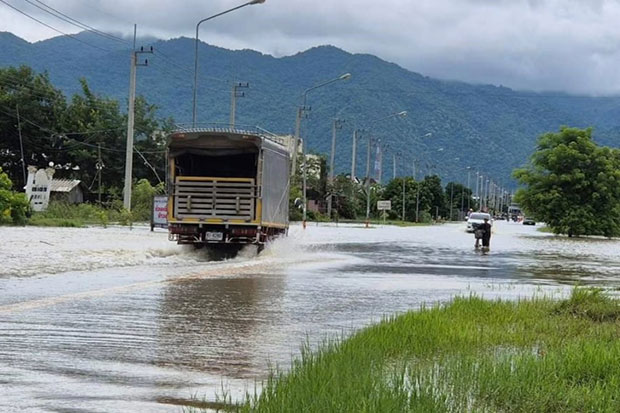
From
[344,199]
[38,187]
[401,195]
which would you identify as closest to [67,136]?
[38,187]

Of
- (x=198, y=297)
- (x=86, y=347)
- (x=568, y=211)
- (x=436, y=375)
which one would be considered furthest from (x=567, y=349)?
(x=568, y=211)

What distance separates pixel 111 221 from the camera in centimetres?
5316

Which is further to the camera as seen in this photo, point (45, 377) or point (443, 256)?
point (443, 256)

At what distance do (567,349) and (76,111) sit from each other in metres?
75.0

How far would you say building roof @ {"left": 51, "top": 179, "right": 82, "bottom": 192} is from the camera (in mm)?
78938

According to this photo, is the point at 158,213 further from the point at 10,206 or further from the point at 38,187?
the point at 38,187

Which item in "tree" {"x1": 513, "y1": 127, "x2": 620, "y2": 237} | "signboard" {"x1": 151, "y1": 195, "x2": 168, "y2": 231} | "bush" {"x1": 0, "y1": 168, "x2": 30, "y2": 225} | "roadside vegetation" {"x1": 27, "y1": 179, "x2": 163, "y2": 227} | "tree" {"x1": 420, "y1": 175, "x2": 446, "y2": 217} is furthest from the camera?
"tree" {"x1": 420, "y1": 175, "x2": 446, "y2": 217}

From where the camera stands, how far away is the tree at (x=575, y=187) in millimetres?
67062

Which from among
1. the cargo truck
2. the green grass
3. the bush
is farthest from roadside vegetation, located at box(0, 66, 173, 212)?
the green grass

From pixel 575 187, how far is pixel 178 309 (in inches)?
2315

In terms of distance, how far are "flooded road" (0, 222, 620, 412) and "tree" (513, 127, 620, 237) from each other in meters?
42.2

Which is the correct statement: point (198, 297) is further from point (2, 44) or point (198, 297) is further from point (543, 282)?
point (2, 44)

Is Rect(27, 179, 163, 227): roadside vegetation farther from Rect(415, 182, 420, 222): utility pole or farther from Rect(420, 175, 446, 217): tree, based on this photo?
Rect(420, 175, 446, 217): tree

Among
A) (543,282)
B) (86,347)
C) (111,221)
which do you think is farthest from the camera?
(111,221)
